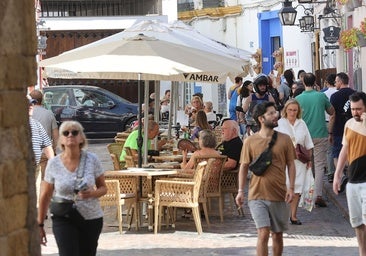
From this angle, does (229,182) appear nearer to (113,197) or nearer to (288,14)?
(113,197)

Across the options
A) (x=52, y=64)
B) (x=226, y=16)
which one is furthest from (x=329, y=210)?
(x=226, y=16)

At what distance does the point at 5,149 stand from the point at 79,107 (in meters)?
27.2

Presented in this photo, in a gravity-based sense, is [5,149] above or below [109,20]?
below

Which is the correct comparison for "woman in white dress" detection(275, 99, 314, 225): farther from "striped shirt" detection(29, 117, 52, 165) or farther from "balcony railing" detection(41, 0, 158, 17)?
"balcony railing" detection(41, 0, 158, 17)

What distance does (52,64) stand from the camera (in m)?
15.5

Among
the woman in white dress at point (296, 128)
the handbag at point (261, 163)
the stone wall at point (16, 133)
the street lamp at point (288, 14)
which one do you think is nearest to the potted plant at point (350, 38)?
the street lamp at point (288, 14)

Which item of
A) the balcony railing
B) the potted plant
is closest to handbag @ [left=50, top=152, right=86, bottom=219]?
the potted plant

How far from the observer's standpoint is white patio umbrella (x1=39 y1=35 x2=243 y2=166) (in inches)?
579

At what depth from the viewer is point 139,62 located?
48.3ft

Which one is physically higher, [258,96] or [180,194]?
[258,96]

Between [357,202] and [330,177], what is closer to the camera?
[357,202]

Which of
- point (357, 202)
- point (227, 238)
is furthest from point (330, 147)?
point (357, 202)

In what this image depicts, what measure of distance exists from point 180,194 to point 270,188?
363 centimetres

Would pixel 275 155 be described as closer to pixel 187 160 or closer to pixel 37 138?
pixel 37 138
